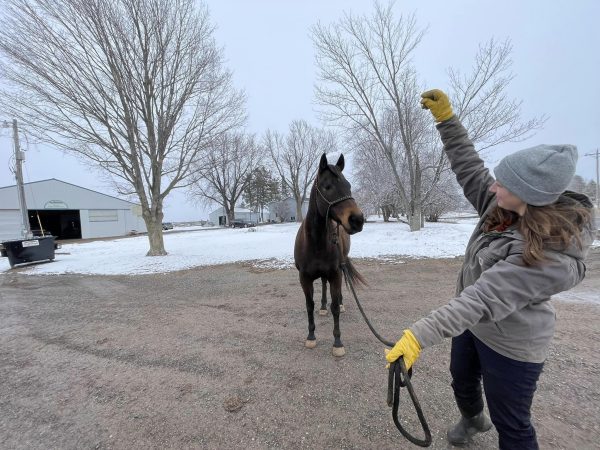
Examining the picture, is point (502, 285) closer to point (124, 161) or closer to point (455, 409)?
point (455, 409)

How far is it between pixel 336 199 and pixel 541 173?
5.63 ft

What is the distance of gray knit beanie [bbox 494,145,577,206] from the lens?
1.13 metres

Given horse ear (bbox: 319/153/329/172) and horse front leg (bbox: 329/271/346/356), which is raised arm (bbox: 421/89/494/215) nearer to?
horse ear (bbox: 319/153/329/172)

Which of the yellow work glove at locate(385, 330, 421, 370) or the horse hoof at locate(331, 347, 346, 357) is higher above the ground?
the yellow work glove at locate(385, 330, 421, 370)

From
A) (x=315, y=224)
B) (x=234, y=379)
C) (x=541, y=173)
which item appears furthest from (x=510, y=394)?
(x=234, y=379)

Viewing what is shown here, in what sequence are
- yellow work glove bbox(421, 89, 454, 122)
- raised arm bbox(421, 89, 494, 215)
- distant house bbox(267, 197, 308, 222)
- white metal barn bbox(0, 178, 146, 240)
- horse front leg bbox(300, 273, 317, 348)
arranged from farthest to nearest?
distant house bbox(267, 197, 308, 222) → white metal barn bbox(0, 178, 146, 240) → horse front leg bbox(300, 273, 317, 348) → yellow work glove bbox(421, 89, 454, 122) → raised arm bbox(421, 89, 494, 215)

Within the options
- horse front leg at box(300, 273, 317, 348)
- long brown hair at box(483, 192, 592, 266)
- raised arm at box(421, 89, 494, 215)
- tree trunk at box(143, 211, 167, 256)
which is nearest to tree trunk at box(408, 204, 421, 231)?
tree trunk at box(143, 211, 167, 256)

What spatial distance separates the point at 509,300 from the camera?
1.16 meters

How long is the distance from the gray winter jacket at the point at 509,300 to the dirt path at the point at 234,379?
114 centimetres

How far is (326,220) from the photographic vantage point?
2.99 m

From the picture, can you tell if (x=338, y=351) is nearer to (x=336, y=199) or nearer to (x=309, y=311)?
(x=309, y=311)

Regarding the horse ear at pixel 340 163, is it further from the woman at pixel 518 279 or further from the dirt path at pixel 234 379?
the dirt path at pixel 234 379

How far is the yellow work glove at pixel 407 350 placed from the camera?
1.22 metres

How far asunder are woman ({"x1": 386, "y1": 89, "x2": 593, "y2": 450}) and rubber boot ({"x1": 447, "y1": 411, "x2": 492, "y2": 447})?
464 mm
